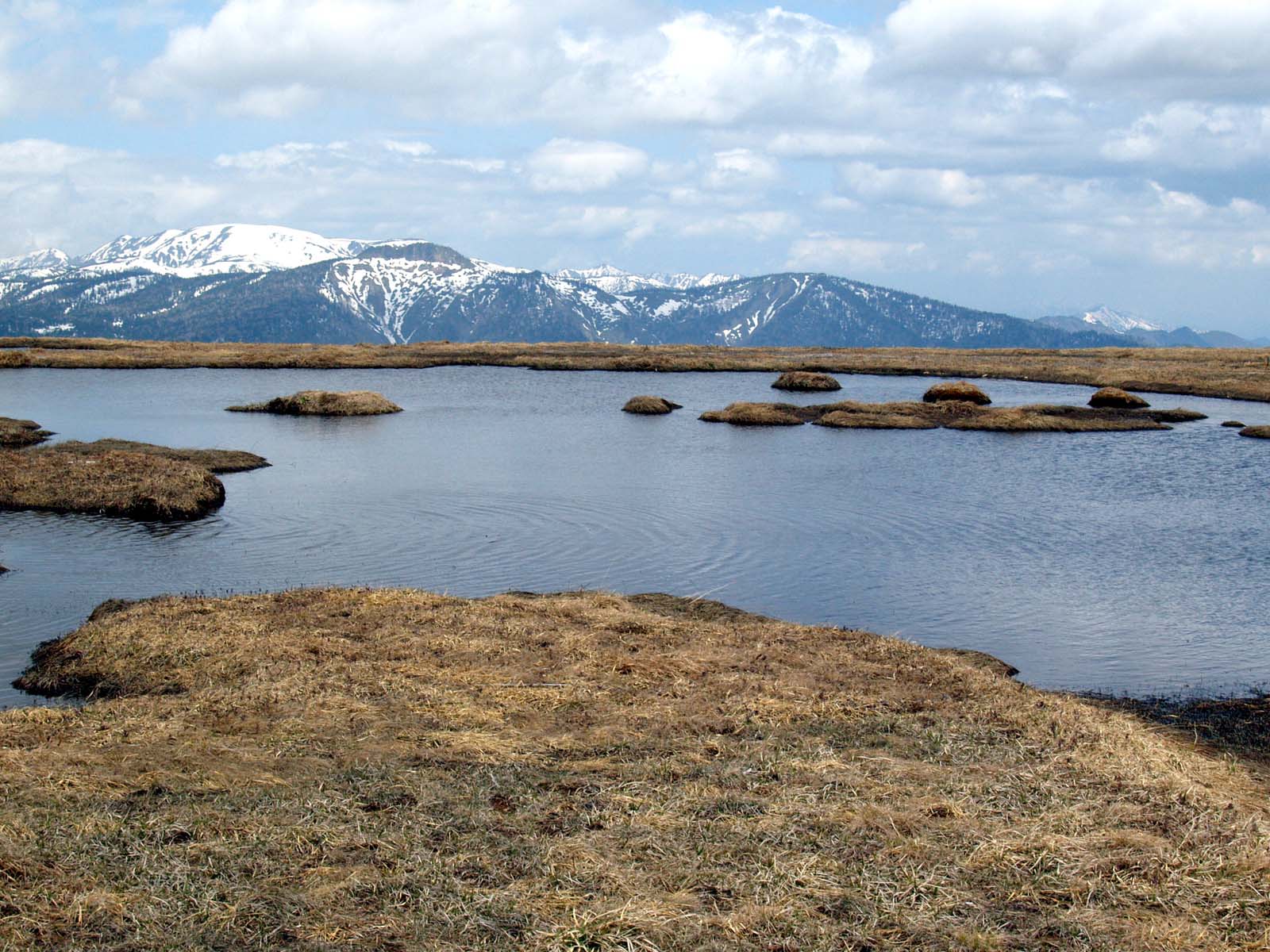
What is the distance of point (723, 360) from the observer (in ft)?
412

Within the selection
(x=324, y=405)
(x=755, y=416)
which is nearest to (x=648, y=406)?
(x=755, y=416)

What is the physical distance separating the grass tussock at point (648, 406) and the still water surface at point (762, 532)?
5752mm

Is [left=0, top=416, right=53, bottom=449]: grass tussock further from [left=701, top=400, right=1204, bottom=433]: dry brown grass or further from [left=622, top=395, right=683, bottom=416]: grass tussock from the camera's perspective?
[left=701, top=400, right=1204, bottom=433]: dry brown grass

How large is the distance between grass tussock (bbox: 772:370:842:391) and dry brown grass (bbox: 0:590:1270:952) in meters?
70.8

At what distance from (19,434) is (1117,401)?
65415 millimetres

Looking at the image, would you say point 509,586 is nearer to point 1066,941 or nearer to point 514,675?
point 514,675

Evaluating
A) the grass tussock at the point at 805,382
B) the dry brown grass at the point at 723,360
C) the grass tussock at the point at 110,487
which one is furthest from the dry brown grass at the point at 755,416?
the dry brown grass at the point at 723,360

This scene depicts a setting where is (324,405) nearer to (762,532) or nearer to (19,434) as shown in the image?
(19,434)

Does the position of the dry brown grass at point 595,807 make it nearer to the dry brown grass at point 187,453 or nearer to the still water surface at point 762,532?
the still water surface at point 762,532

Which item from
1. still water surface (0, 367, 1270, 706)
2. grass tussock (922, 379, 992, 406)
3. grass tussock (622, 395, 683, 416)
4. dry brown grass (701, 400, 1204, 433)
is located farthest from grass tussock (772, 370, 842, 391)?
still water surface (0, 367, 1270, 706)

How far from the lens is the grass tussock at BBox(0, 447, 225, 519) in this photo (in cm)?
3350

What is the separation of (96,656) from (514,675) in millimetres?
7331

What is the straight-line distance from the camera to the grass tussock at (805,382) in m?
88.2

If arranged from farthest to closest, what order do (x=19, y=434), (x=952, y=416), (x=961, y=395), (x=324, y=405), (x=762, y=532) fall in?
1. (x=961, y=395)
2. (x=952, y=416)
3. (x=324, y=405)
4. (x=19, y=434)
5. (x=762, y=532)
